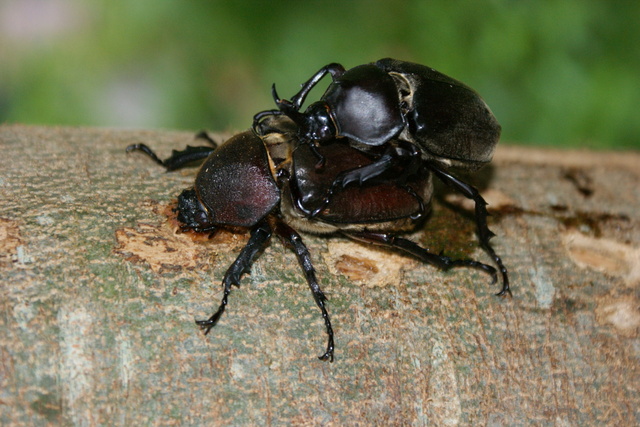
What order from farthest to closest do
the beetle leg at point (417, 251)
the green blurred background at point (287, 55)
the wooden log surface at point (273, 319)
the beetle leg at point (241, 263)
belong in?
the green blurred background at point (287, 55)
the beetle leg at point (417, 251)
the beetle leg at point (241, 263)
the wooden log surface at point (273, 319)

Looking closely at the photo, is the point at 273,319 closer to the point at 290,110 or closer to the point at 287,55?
the point at 290,110

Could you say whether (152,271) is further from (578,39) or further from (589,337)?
(578,39)

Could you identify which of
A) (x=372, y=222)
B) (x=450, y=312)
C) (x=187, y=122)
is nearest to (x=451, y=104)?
(x=372, y=222)

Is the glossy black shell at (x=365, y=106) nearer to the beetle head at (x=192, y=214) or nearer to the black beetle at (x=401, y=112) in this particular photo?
the black beetle at (x=401, y=112)

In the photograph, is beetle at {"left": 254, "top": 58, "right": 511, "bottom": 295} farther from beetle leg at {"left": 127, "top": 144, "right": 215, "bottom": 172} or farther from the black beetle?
beetle leg at {"left": 127, "top": 144, "right": 215, "bottom": 172}

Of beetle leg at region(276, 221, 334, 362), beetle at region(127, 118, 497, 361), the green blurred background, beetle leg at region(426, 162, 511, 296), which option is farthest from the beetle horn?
the green blurred background

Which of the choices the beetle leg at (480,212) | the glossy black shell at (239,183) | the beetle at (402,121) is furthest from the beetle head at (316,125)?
the beetle leg at (480,212)

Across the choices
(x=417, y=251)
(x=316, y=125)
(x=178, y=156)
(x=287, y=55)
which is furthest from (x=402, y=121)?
(x=287, y=55)
